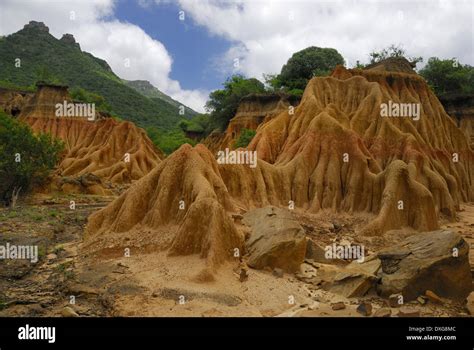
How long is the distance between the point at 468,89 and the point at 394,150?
99.8 feet

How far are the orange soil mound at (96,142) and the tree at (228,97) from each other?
1346 cm

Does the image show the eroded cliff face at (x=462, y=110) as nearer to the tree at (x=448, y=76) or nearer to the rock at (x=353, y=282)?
the tree at (x=448, y=76)

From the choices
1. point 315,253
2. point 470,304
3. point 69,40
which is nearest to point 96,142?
point 315,253

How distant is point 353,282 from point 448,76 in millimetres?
44586

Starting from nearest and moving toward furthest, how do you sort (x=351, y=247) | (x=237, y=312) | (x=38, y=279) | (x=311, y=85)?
(x=237, y=312) < (x=38, y=279) < (x=351, y=247) < (x=311, y=85)

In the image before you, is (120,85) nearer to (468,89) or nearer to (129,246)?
(468,89)

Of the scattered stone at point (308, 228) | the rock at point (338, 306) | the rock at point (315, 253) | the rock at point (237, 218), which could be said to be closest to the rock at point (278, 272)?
the rock at point (315, 253)

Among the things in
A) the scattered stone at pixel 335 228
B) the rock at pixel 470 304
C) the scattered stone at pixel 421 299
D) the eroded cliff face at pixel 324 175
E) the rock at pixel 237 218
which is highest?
the eroded cliff face at pixel 324 175

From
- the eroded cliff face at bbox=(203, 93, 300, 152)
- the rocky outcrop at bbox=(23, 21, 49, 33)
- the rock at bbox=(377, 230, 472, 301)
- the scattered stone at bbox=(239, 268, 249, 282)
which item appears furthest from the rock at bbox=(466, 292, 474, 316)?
the rocky outcrop at bbox=(23, 21, 49, 33)

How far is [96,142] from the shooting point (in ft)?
130

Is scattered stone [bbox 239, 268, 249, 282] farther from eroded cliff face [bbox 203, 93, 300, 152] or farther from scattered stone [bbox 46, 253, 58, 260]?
eroded cliff face [bbox 203, 93, 300, 152]

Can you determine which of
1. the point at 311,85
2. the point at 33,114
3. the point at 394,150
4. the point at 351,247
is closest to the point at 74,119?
the point at 33,114

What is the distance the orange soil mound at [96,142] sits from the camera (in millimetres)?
34031

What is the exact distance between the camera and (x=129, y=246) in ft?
38.5
